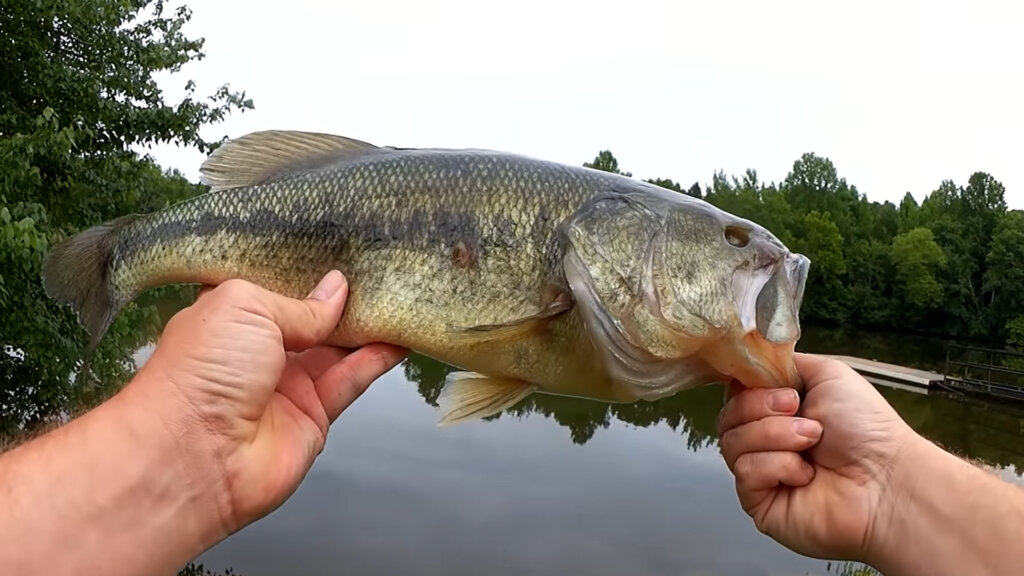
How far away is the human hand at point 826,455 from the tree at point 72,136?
6144 millimetres

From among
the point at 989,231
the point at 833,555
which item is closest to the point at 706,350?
the point at 833,555

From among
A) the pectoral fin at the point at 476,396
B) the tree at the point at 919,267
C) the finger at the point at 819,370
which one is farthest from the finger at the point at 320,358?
the tree at the point at 919,267

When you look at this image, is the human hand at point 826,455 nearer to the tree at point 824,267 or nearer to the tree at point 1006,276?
the tree at point 824,267

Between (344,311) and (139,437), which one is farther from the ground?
(344,311)

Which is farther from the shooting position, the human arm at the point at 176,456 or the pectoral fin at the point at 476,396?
the pectoral fin at the point at 476,396

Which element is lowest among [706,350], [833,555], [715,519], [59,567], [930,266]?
[715,519]

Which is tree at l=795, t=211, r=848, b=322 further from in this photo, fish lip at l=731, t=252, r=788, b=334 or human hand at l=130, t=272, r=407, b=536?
human hand at l=130, t=272, r=407, b=536

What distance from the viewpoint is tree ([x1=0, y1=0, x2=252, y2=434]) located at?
6266mm

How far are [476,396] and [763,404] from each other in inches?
43.8

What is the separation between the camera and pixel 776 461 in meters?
2.43

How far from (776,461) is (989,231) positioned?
6482 cm

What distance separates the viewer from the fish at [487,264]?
7.84 feet

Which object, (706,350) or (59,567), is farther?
(706,350)

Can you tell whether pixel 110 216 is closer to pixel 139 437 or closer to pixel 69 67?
pixel 69 67
